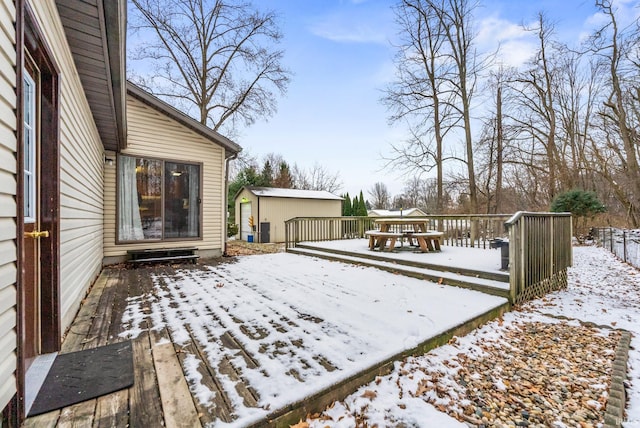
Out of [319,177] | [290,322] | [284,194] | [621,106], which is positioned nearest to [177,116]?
[290,322]

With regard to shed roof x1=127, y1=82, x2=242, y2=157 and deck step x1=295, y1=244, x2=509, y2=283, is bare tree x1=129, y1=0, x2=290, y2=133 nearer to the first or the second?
shed roof x1=127, y1=82, x2=242, y2=157

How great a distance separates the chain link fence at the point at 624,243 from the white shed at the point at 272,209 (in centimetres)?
1084

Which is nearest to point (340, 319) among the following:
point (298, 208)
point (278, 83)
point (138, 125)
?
point (138, 125)

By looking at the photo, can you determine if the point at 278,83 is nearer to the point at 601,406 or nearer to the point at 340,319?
the point at 340,319

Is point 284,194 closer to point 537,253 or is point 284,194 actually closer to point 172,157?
point 172,157

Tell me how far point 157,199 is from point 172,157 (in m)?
1.03

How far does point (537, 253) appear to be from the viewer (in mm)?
4207

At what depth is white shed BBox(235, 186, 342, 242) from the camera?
13.5 metres

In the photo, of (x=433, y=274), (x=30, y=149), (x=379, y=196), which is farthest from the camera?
(x=379, y=196)

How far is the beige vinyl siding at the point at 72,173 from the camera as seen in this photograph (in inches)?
93.8

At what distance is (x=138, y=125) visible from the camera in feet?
20.1

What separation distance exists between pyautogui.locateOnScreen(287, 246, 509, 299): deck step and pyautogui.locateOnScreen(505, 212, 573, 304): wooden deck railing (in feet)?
0.79

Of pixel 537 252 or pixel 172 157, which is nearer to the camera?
pixel 537 252

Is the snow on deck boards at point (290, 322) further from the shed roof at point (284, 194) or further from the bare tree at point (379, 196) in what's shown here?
the bare tree at point (379, 196)
